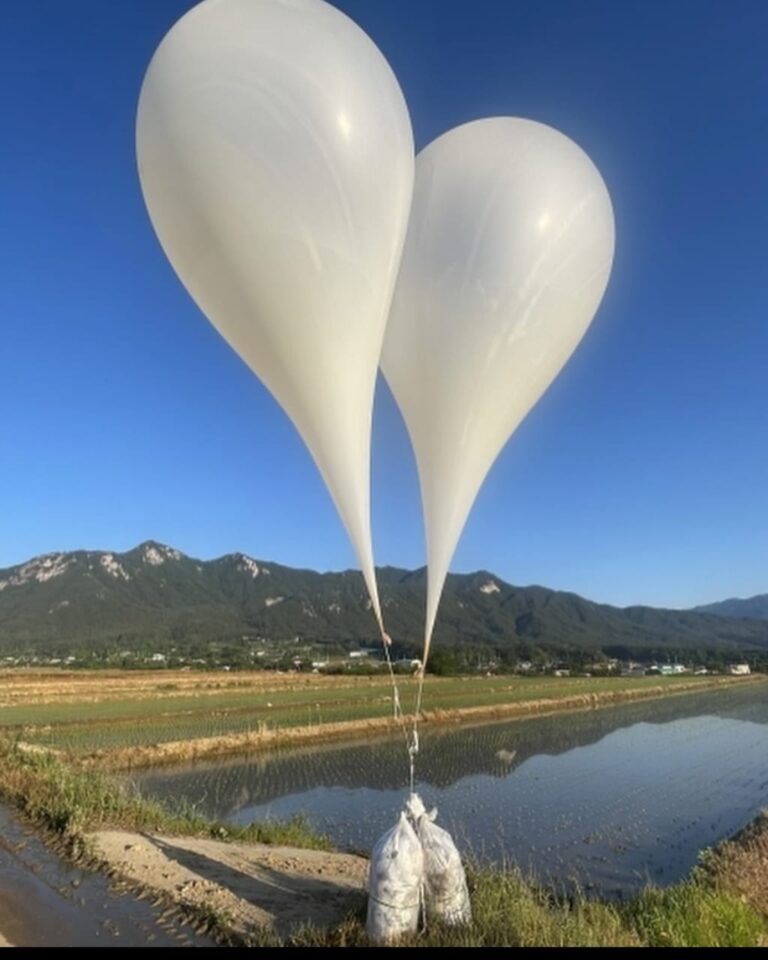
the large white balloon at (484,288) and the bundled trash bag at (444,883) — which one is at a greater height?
the large white balloon at (484,288)

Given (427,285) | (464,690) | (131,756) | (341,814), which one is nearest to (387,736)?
(131,756)

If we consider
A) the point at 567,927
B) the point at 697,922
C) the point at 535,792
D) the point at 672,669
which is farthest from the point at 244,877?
the point at 672,669

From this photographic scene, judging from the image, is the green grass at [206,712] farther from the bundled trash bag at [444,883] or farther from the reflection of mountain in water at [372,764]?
the bundled trash bag at [444,883]

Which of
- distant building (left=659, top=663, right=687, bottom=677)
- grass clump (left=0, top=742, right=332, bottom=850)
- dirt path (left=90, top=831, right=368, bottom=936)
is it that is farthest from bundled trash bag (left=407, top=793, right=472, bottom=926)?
distant building (left=659, top=663, right=687, bottom=677)

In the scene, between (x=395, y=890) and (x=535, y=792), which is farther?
(x=535, y=792)

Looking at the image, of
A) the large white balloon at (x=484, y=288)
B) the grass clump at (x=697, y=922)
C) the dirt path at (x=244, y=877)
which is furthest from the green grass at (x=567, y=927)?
the large white balloon at (x=484, y=288)

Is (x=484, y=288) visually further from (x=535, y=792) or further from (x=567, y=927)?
(x=535, y=792)

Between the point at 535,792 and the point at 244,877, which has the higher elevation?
the point at 244,877
